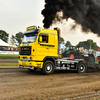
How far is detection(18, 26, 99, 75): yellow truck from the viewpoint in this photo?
8.99 m

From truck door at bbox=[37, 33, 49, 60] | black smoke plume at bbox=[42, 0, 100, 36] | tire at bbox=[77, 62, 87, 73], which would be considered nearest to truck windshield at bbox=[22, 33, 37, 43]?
truck door at bbox=[37, 33, 49, 60]

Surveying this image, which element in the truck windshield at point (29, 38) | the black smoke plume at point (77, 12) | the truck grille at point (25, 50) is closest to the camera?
the truck grille at point (25, 50)

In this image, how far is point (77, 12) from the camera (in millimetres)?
14953

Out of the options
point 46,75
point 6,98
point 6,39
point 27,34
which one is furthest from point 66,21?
point 6,39

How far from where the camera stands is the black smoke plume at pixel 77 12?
14665mm

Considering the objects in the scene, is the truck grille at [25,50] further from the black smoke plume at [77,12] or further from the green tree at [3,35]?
the green tree at [3,35]

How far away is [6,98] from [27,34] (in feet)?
19.1

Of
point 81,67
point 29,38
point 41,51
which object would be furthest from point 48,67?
point 81,67

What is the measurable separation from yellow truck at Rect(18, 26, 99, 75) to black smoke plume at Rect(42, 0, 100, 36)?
5.22 meters

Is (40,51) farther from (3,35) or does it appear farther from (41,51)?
(3,35)

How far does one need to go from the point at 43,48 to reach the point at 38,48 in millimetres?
379

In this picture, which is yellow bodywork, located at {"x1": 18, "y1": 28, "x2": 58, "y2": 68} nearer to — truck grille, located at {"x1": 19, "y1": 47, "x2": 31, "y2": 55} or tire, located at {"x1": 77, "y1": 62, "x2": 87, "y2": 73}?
truck grille, located at {"x1": 19, "y1": 47, "x2": 31, "y2": 55}

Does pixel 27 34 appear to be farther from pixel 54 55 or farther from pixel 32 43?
pixel 54 55

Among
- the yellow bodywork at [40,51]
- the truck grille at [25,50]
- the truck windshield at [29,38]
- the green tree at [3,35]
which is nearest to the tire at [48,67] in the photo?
the yellow bodywork at [40,51]
